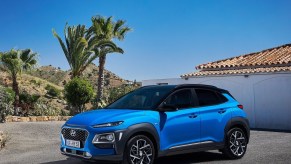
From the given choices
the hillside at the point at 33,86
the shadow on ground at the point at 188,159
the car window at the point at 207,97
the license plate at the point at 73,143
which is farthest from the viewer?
the hillside at the point at 33,86

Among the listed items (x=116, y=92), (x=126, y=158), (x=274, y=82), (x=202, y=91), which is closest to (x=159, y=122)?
(x=126, y=158)

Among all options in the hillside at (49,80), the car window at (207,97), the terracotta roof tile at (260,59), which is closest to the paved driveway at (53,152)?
the car window at (207,97)

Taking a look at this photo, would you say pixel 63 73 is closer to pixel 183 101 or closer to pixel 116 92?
pixel 116 92

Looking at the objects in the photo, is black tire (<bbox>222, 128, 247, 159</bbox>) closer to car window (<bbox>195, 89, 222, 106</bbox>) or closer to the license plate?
car window (<bbox>195, 89, 222, 106</bbox>)

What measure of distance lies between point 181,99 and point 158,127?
1063mm

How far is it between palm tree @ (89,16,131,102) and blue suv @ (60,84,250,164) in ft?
70.9

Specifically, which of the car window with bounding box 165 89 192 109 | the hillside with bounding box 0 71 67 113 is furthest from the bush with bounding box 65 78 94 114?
the hillside with bounding box 0 71 67 113

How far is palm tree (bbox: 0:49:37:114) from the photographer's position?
2606 cm

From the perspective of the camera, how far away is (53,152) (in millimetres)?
11367

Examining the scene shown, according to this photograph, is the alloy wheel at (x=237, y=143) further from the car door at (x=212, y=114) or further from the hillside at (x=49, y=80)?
the hillside at (x=49, y=80)

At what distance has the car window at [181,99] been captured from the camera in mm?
8258

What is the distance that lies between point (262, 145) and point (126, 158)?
5.99 metres

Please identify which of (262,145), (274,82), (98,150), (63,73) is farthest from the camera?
(63,73)

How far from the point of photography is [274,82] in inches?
783
